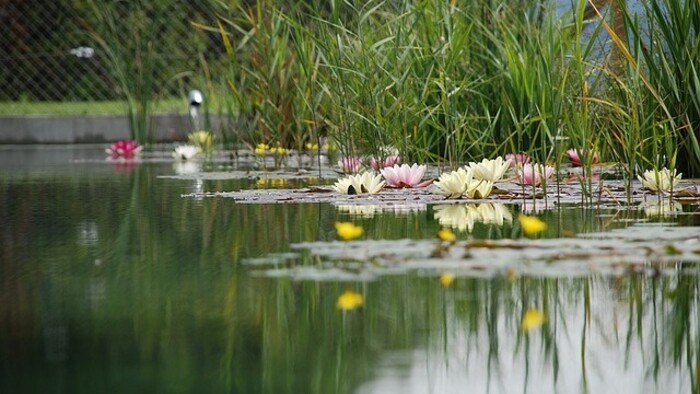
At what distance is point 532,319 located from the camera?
2027 millimetres

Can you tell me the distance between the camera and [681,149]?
4.69 metres

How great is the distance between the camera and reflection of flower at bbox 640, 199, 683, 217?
3539 millimetres

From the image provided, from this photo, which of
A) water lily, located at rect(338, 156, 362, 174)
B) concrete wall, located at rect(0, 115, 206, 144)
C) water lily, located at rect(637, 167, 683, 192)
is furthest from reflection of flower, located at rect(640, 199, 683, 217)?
concrete wall, located at rect(0, 115, 206, 144)

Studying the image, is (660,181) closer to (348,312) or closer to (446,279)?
(446,279)

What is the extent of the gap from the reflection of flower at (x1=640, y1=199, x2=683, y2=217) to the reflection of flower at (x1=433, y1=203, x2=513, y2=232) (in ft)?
1.12

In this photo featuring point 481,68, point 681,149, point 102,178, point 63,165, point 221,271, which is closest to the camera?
point 221,271

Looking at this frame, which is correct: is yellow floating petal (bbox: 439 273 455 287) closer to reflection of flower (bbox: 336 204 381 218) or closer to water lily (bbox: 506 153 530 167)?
reflection of flower (bbox: 336 204 381 218)

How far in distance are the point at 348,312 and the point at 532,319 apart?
263 mm

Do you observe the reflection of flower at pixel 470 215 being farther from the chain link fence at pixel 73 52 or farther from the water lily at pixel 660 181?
the chain link fence at pixel 73 52

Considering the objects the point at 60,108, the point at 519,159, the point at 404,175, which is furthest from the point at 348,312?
the point at 60,108

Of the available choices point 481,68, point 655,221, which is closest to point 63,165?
point 481,68

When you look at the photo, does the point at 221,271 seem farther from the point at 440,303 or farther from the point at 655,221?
the point at 655,221

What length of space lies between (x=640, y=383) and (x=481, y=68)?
13.8ft

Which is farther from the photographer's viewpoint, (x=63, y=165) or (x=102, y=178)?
(x=63, y=165)
